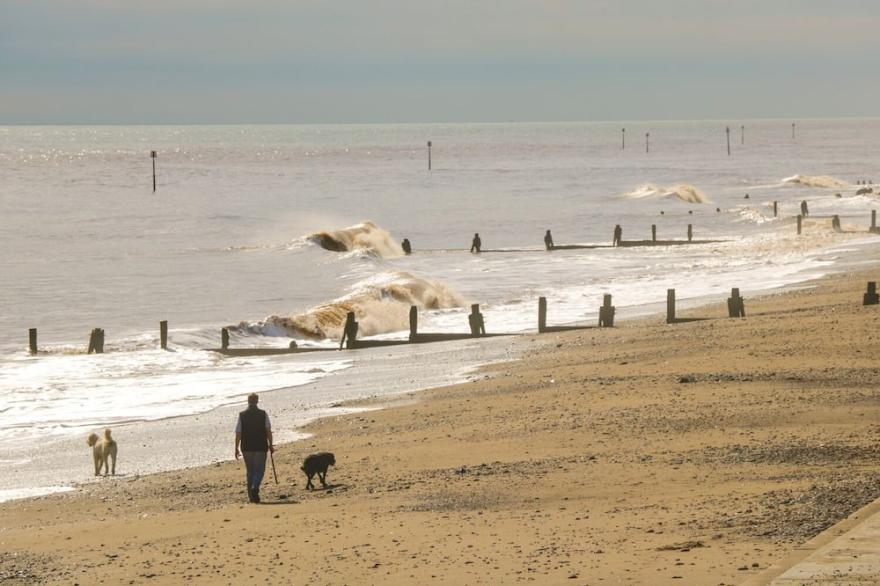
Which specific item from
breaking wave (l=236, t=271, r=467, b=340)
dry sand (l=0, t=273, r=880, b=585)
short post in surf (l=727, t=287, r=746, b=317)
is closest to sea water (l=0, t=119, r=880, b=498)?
breaking wave (l=236, t=271, r=467, b=340)

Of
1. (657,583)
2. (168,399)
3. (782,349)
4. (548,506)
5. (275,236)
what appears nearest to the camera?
(657,583)

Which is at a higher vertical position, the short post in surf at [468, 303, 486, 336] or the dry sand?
the short post in surf at [468, 303, 486, 336]

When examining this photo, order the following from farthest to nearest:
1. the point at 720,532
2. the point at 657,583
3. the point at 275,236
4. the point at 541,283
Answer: the point at 275,236 < the point at 541,283 < the point at 720,532 < the point at 657,583

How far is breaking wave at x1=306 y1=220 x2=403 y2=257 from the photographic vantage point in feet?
222

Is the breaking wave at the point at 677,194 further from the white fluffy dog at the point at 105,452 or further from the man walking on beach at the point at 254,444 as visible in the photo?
the man walking on beach at the point at 254,444

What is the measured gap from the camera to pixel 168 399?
1018 inches

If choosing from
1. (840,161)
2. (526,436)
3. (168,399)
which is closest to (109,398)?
(168,399)

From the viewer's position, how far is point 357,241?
6919 cm

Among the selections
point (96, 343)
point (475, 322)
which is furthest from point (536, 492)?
point (96, 343)

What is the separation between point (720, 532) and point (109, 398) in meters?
17.0

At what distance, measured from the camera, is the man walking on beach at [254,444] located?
15500 mm

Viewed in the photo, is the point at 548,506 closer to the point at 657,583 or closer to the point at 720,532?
the point at 720,532

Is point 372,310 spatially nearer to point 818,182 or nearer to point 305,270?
point 305,270

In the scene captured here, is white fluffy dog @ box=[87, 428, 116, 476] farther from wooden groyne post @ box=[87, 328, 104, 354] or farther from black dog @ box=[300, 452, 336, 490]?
wooden groyne post @ box=[87, 328, 104, 354]
